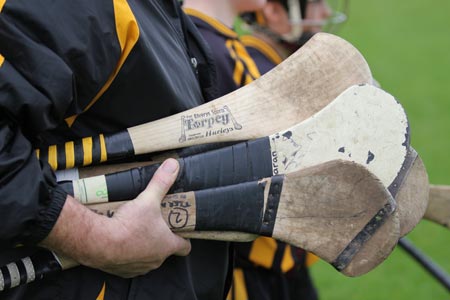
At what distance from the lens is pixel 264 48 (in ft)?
11.5

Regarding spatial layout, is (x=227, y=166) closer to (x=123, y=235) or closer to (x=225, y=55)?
(x=123, y=235)

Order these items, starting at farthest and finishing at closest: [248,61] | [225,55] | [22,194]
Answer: [248,61] < [225,55] < [22,194]

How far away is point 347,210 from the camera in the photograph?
1959 mm

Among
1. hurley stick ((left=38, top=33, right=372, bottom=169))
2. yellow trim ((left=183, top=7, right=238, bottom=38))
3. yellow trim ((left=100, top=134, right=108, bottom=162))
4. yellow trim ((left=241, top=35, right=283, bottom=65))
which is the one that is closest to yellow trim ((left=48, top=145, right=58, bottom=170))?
hurley stick ((left=38, top=33, right=372, bottom=169))


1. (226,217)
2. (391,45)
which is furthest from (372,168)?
(391,45)

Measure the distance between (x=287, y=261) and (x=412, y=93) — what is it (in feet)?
18.5

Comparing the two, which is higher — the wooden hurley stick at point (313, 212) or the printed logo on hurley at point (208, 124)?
the printed logo on hurley at point (208, 124)

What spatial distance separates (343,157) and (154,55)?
499mm

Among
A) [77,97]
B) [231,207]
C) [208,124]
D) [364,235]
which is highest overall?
[77,97]

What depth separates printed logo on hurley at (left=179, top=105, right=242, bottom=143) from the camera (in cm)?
198

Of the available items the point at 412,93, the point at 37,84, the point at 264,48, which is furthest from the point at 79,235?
the point at 412,93

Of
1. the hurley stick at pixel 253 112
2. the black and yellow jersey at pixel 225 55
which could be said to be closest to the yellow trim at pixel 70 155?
the hurley stick at pixel 253 112

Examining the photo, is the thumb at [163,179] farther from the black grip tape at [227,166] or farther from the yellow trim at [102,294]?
the yellow trim at [102,294]

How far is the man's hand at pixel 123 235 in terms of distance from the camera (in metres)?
1.76
